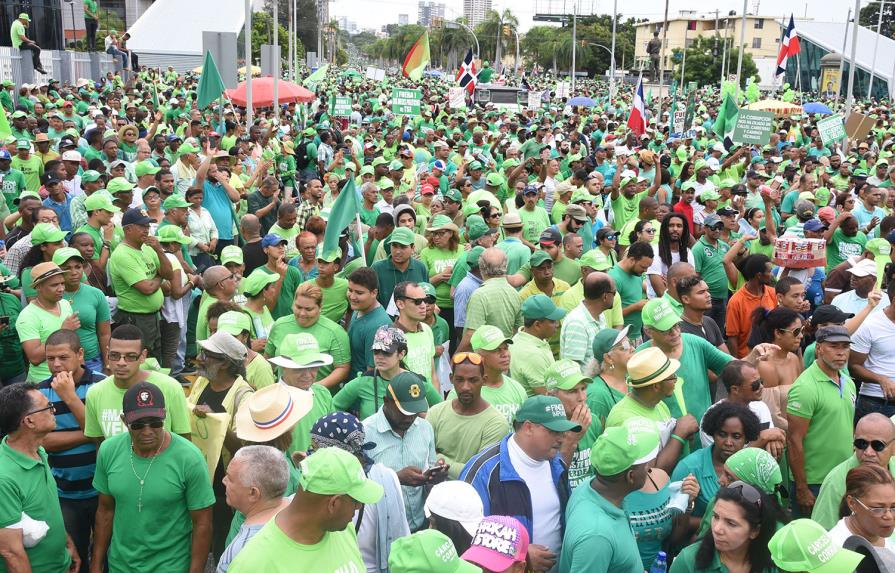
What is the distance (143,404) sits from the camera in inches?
168

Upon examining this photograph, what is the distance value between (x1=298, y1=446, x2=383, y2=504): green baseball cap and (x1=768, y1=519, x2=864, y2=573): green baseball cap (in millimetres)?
1462

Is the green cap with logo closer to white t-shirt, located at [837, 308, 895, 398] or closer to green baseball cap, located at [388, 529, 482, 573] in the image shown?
white t-shirt, located at [837, 308, 895, 398]

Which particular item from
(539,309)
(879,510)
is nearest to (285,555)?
(879,510)

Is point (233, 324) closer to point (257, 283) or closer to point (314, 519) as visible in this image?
point (257, 283)

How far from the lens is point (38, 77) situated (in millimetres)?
30391

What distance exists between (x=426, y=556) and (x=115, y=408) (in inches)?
97.4

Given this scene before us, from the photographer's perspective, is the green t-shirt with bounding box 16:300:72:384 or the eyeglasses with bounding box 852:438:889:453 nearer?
the eyeglasses with bounding box 852:438:889:453

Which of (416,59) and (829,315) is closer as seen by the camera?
(829,315)

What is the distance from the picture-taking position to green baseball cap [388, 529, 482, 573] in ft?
10.1

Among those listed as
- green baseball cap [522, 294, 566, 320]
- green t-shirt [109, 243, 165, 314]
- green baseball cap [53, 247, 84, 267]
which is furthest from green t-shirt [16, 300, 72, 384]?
green baseball cap [522, 294, 566, 320]

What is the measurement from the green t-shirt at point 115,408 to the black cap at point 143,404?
1.61ft

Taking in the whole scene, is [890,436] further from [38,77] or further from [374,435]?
[38,77]

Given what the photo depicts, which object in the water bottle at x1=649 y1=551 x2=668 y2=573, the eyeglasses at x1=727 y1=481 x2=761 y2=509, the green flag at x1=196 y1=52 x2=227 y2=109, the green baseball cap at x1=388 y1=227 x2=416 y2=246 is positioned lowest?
the water bottle at x1=649 y1=551 x2=668 y2=573

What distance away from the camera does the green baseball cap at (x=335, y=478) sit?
3234mm
